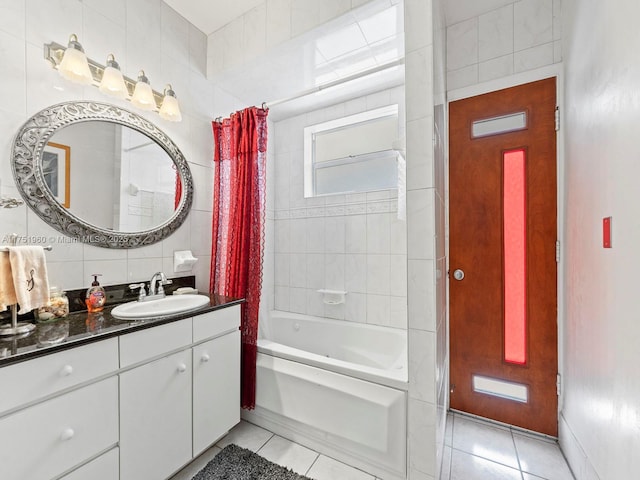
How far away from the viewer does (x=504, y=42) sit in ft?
6.14

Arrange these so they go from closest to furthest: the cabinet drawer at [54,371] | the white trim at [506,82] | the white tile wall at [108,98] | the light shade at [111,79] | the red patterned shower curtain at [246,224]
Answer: the cabinet drawer at [54,371] < the white tile wall at [108,98] < the light shade at [111,79] < the white trim at [506,82] < the red patterned shower curtain at [246,224]

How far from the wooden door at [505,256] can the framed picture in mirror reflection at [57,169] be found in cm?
237

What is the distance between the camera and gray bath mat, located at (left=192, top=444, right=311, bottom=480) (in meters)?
1.43

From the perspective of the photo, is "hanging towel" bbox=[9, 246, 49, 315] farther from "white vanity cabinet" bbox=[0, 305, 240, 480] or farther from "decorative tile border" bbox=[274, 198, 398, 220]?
"decorative tile border" bbox=[274, 198, 398, 220]

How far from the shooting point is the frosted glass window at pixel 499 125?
183 cm

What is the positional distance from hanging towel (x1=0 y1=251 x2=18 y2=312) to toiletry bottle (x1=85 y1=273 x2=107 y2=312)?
395 millimetres

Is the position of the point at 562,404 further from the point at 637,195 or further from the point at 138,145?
the point at 138,145

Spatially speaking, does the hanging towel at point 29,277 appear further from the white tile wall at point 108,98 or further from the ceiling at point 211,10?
the ceiling at point 211,10

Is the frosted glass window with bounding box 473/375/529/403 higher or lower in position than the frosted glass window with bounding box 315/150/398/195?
lower

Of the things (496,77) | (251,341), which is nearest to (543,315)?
(496,77)

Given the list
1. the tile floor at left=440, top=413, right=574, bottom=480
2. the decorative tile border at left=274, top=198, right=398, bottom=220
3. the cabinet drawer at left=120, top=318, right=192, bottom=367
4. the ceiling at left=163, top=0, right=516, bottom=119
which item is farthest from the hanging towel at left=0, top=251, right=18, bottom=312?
the tile floor at left=440, top=413, right=574, bottom=480

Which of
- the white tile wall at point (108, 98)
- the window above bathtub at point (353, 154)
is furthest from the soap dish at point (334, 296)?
the white tile wall at point (108, 98)

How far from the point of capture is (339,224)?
2.56m

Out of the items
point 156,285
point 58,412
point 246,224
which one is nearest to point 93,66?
point 246,224
